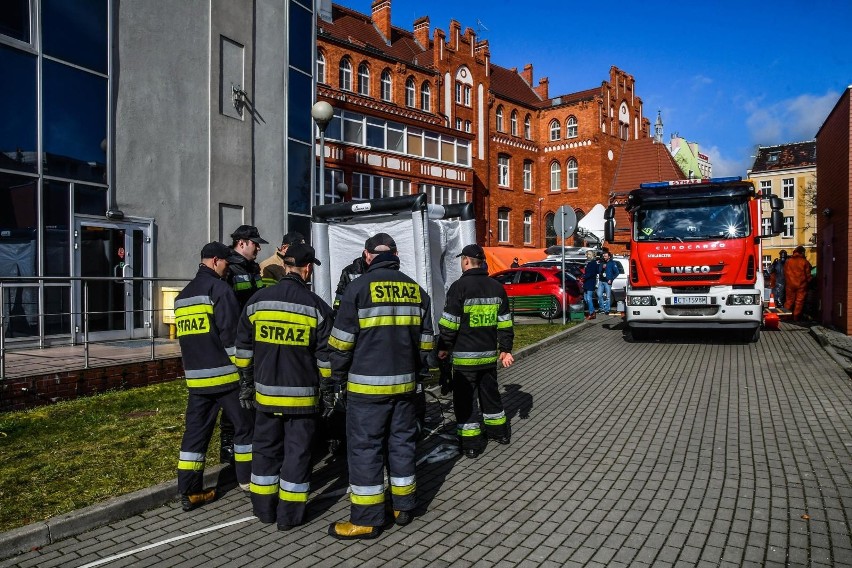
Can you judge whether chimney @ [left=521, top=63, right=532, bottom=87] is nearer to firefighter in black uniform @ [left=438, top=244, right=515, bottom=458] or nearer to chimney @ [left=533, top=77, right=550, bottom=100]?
chimney @ [left=533, top=77, right=550, bottom=100]

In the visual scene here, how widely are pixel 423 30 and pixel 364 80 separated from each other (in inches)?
366

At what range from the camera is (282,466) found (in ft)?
15.1

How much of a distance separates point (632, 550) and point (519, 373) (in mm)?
6383

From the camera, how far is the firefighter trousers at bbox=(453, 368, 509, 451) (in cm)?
616

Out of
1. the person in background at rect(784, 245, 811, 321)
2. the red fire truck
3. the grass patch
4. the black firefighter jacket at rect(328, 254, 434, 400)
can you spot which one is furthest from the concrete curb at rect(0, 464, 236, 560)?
the person in background at rect(784, 245, 811, 321)

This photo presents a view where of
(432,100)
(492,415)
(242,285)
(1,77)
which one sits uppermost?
(432,100)

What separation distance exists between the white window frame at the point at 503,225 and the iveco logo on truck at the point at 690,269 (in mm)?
32651

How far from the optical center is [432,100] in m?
40.0

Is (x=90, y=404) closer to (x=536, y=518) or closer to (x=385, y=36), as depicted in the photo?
(x=536, y=518)

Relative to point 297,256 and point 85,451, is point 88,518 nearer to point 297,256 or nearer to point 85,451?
point 85,451

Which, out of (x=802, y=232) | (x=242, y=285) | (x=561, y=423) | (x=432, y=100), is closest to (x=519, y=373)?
(x=561, y=423)

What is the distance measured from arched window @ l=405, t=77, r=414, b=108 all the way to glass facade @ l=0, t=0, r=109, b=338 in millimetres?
27464

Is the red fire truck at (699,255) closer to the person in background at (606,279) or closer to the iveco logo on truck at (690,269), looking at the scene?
the iveco logo on truck at (690,269)

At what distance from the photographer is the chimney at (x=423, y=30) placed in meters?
42.5
